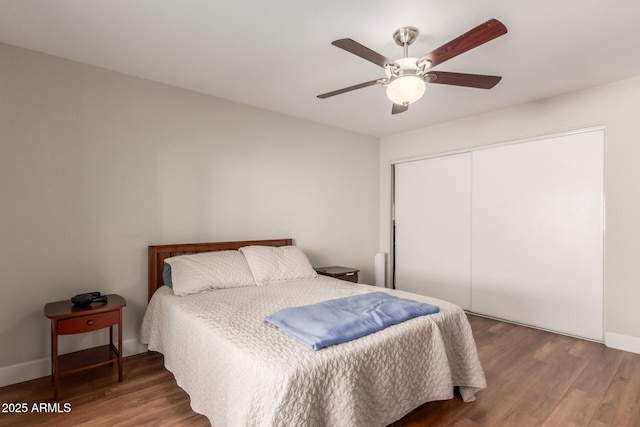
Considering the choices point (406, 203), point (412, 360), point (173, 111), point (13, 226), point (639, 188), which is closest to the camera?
point (412, 360)

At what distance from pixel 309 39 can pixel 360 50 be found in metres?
Answer: 0.58

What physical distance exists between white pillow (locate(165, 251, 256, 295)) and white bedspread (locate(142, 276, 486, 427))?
10 cm

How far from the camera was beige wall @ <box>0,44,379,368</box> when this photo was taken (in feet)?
7.32

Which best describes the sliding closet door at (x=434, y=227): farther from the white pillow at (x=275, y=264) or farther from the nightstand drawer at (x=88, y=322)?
the nightstand drawer at (x=88, y=322)

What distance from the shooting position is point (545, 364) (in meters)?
2.52

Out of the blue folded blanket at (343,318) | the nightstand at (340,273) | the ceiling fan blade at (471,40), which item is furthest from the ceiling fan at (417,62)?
the nightstand at (340,273)

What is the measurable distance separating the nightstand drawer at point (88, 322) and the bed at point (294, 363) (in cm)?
31

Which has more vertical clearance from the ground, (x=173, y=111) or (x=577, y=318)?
(x=173, y=111)

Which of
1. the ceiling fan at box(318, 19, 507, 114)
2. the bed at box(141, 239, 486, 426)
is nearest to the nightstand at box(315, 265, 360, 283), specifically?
the bed at box(141, 239, 486, 426)

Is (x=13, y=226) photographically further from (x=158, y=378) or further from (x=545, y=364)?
(x=545, y=364)

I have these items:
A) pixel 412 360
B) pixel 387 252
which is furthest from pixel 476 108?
pixel 412 360

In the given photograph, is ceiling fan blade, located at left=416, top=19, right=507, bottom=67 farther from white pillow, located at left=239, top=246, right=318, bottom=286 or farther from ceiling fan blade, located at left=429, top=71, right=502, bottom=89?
white pillow, located at left=239, top=246, right=318, bottom=286

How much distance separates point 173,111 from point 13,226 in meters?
1.47

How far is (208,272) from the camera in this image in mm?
2576
